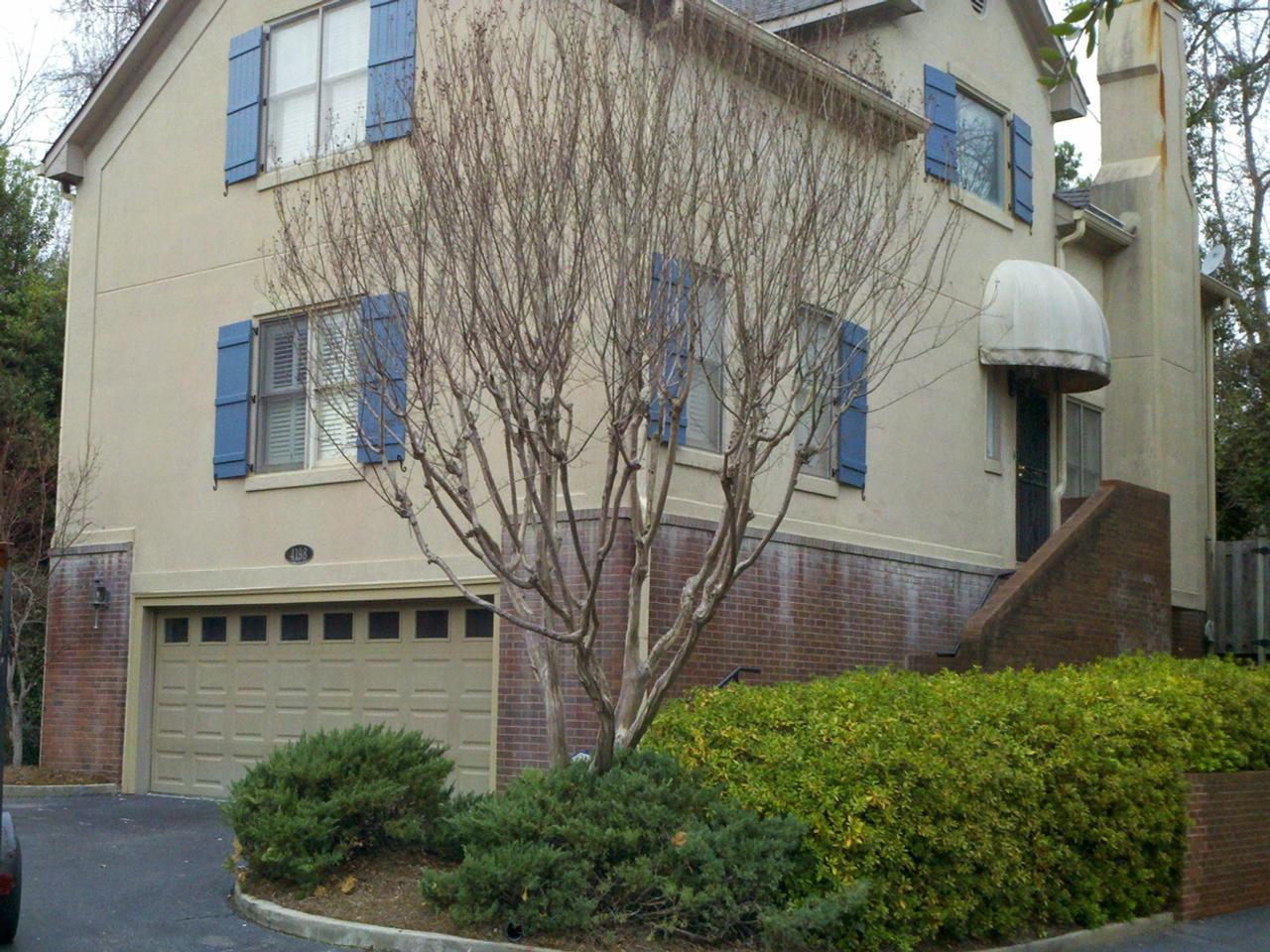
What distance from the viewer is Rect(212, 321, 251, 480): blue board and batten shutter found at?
15734 millimetres

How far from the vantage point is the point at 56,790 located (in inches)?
631

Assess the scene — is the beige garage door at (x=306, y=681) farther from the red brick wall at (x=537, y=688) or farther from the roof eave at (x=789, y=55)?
the roof eave at (x=789, y=55)

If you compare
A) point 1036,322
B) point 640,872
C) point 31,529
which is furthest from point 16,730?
point 1036,322

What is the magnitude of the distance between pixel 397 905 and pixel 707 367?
4934 mm

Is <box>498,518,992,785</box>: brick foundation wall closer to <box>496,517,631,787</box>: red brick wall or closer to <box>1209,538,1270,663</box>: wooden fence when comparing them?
<box>496,517,631,787</box>: red brick wall

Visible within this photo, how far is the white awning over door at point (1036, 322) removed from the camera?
17.6 m

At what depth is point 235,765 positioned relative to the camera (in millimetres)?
15945

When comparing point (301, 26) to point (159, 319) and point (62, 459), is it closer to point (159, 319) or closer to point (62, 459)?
point (159, 319)

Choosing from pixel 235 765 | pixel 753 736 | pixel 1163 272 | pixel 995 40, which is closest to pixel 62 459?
pixel 235 765

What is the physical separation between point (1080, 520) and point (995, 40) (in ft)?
19.6

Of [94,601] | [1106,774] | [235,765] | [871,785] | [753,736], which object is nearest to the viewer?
[871,785]

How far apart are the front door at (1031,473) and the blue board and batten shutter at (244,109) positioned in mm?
8989

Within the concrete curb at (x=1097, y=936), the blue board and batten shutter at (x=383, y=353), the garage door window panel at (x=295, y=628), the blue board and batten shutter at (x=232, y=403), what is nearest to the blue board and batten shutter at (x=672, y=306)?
the blue board and batten shutter at (x=383, y=353)

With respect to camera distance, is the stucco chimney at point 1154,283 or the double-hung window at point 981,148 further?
the stucco chimney at point 1154,283
